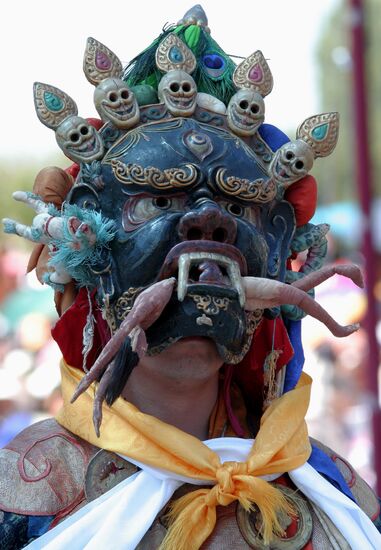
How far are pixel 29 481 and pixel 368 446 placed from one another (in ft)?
15.1

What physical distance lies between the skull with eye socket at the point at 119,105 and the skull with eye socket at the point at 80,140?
64mm

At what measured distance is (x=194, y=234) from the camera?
2.70 m

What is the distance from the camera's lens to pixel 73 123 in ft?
9.37

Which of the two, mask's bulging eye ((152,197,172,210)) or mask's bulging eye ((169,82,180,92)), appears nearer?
mask's bulging eye ((152,197,172,210))

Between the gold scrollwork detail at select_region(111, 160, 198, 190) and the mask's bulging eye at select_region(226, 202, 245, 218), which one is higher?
the gold scrollwork detail at select_region(111, 160, 198, 190)

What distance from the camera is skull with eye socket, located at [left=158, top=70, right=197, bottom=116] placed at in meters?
2.89

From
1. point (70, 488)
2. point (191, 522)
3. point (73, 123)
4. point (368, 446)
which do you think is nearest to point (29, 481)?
point (70, 488)

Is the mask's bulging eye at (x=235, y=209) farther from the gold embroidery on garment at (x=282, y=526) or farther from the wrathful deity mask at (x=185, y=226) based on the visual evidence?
the gold embroidery on garment at (x=282, y=526)

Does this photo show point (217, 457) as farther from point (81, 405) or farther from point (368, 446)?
point (368, 446)

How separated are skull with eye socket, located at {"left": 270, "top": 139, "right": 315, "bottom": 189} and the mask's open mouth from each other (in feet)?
1.25

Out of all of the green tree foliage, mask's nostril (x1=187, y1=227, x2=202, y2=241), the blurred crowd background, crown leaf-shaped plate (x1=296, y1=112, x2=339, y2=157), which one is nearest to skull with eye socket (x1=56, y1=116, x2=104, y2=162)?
mask's nostril (x1=187, y1=227, x2=202, y2=241)

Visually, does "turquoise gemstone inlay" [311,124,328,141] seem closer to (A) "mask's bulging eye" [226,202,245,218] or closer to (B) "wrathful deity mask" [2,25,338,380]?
(B) "wrathful deity mask" [2,25,338,380]

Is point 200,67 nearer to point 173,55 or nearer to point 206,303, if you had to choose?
point 173,55

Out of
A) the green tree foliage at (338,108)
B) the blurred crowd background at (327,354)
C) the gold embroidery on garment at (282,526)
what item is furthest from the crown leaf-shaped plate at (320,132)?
the green tree foliage at (338,108)
